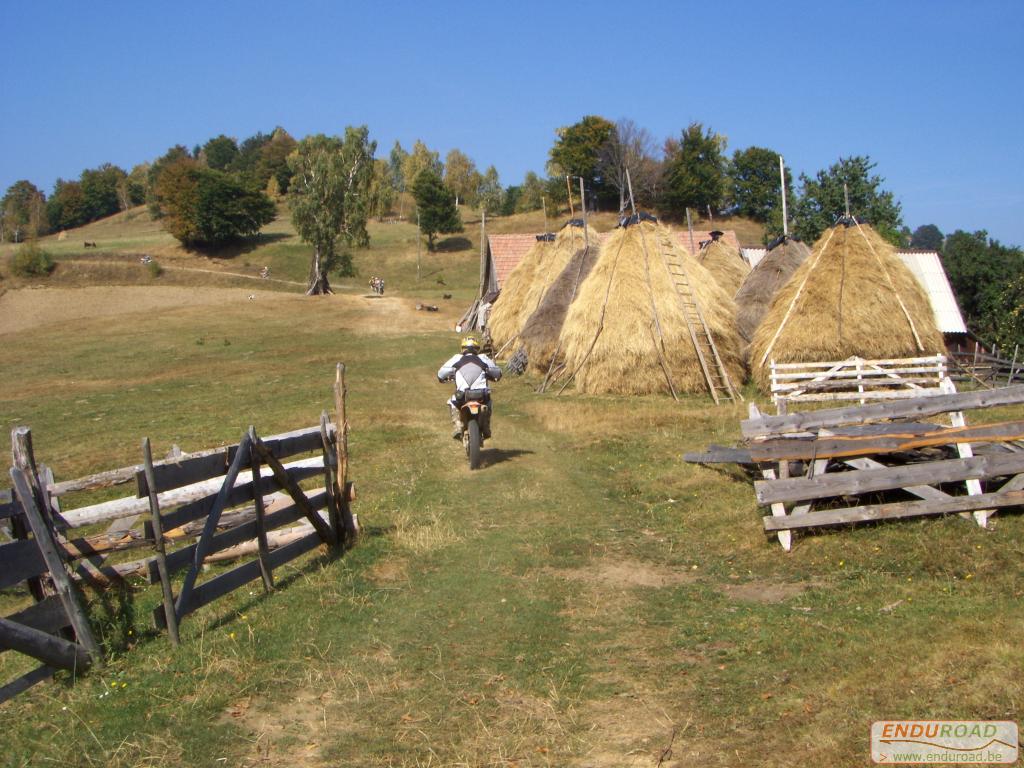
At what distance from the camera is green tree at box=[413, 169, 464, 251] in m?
78.2

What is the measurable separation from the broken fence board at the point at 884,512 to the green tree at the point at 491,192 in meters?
94.2

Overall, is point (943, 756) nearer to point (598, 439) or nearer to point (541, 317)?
point (598, 439)

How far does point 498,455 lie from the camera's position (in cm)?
1349

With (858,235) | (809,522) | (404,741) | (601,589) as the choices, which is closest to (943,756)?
(404,741)

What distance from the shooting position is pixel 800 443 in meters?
8.43

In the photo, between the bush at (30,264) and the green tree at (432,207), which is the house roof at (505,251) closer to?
the green tree at (432,207)

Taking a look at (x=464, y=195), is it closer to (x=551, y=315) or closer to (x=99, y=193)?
(x=99, y=193)

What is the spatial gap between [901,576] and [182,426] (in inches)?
566

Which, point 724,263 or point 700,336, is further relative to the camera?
point 724,263

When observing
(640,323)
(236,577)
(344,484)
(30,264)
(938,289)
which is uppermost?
(30,264)

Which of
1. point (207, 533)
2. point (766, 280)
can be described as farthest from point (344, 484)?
point (766, 280)

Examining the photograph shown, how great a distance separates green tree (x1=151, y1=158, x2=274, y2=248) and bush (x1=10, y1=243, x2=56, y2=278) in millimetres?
14277

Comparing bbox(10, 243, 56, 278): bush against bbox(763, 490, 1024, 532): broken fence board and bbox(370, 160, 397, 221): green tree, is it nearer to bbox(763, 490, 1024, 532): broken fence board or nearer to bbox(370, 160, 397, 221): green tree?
bbox(370, 160, 397, 221): green tree

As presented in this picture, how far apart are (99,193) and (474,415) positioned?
118277mm
